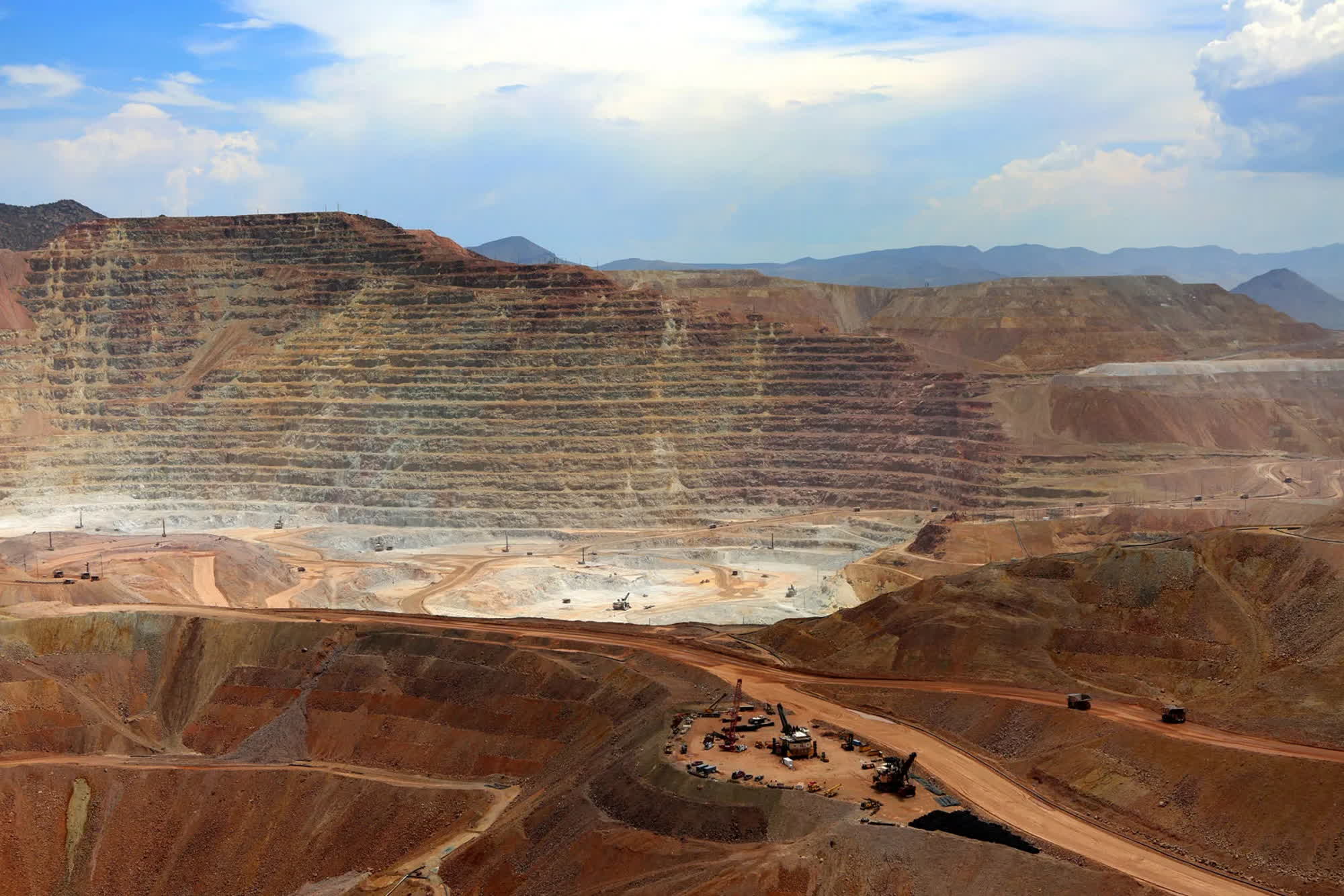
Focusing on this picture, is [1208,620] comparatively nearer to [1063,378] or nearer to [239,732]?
[239,732]

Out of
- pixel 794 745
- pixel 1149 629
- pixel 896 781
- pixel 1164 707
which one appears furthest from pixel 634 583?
pixel 896 781

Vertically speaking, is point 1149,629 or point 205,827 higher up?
point 1149,629

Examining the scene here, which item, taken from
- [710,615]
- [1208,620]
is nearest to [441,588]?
[710,615]

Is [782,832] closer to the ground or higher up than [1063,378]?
closer to the ground

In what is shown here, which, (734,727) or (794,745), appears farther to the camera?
(734,727)

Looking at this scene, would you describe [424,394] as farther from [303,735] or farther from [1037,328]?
[1037,328]

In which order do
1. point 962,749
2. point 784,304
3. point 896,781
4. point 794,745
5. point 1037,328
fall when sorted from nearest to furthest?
point 896,781, point 794,745, point 962,749, point 784,304, point 1037,328

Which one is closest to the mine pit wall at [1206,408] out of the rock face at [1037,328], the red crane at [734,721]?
the rock face at [1037,328]
